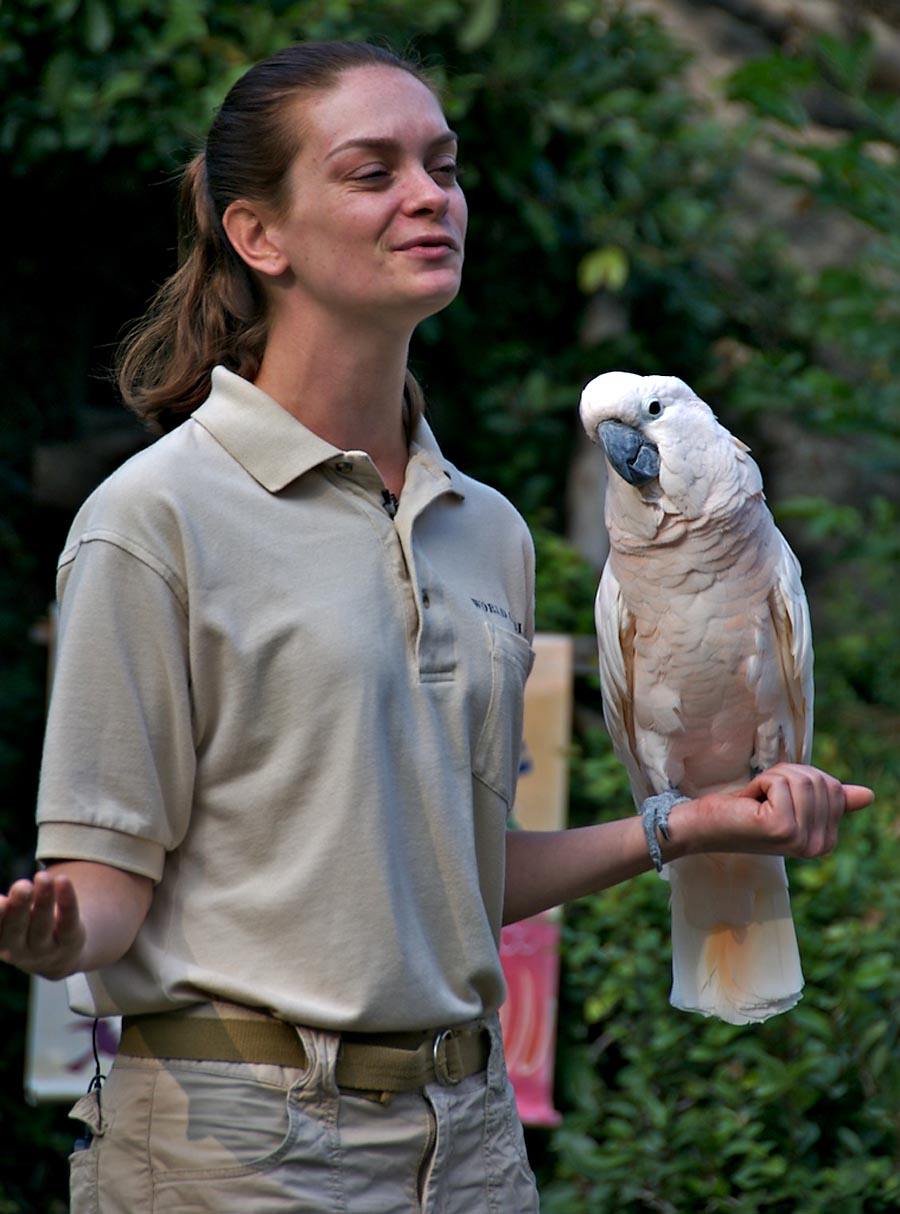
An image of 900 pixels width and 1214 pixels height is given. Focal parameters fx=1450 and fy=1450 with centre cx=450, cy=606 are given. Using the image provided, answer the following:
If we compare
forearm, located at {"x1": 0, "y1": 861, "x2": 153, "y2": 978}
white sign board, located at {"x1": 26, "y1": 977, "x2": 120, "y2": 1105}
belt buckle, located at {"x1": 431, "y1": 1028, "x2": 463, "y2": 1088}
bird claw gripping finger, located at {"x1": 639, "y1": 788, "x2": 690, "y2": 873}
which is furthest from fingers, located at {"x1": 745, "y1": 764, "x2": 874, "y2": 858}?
white sign board, located at {"x1": 26, "y1": 977, "x2": 120, "y2": 1105}

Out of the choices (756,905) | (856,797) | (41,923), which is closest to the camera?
(41,923)

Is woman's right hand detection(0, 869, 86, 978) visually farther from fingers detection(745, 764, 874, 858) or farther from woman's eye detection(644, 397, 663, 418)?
woman's eye detection(644, 397, 663, 418)

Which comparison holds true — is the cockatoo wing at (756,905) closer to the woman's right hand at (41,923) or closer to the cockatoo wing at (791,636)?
the cockatoo wing at (791,636)

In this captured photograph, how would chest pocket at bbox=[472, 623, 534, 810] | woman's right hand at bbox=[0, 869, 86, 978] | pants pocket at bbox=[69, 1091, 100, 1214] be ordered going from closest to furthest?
1. woman's right hand at bbox=[0, 869, 86, 978]
2. pants pocket at bbox=[69, 1091, 100, 1214]
3. chest pocket at bbox=[472, 623, 534, 810]

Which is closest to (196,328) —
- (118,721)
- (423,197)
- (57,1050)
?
(423,197)

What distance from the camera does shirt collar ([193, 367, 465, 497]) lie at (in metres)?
1.28

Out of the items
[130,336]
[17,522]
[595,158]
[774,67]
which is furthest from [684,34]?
[130,336]

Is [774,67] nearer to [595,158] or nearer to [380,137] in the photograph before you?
[595,158]

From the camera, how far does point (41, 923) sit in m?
1.02

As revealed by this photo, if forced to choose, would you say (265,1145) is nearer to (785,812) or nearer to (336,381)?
(785,812)

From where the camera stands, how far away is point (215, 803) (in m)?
1.21

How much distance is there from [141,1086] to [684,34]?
5072mm

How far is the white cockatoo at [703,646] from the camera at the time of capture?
5.42 ft

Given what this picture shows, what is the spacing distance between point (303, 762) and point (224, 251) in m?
0.56
